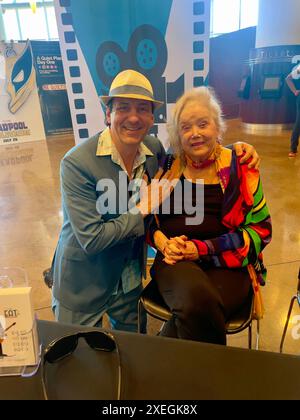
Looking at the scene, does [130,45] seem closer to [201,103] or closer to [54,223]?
[201,103]

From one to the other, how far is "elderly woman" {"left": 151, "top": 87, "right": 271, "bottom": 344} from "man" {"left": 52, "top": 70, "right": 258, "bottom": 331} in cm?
11

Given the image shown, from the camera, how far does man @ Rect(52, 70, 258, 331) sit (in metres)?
1.40

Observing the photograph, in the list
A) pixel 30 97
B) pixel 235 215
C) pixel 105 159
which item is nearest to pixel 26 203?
pixel 105 159

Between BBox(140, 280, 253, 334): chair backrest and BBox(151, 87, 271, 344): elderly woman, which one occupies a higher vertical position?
BBox(151, 87, 271, 344): elderly woman

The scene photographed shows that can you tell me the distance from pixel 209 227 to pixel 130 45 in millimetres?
1169

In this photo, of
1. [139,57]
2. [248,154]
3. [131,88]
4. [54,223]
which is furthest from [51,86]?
[248,154]

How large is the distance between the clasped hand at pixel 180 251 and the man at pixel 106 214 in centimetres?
14

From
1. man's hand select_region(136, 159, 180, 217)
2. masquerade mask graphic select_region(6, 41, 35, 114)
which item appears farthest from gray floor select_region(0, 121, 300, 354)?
masquerade mask graphic select_region(6, 41, 35, 114)

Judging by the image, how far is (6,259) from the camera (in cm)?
297

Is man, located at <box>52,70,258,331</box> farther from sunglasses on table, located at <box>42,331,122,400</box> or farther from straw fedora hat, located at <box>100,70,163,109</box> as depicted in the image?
sunglasses on table, located at <box>42,331,122,400</box>

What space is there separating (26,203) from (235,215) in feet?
10.7

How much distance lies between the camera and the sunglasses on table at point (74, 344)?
3.00 ft
